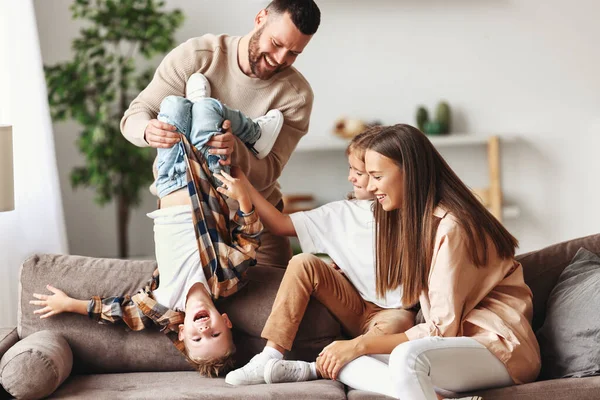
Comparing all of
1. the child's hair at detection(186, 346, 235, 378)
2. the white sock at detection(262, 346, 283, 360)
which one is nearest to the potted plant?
the child's hair at detection(186, 346, 235, 378)

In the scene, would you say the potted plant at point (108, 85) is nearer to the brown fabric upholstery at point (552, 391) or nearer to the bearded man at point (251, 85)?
the bearded man at point (251, 85)

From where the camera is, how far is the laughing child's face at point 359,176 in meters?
2.44

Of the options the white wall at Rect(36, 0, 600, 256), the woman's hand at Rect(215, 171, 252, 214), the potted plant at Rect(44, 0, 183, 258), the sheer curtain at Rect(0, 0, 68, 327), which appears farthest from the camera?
the white wall at Rect(36, 0, 600, 256)

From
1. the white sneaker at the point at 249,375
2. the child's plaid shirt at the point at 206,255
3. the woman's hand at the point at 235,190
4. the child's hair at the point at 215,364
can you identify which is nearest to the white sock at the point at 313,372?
the white sneaker at the point at 249,375

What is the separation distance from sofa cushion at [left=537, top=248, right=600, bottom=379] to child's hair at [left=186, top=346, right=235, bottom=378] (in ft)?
3.14

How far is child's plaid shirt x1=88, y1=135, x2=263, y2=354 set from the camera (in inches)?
96.3

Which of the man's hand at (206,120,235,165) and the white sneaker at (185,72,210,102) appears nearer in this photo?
the man's hand at (206,120,235,165)

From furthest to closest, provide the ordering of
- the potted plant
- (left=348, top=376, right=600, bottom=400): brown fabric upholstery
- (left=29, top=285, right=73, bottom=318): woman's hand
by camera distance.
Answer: the potted plant
(left=29, top=285, right=73, bottom=318): woman's hand
(left=348, top=376, right=600, bottom=400): brown fabric upholstery

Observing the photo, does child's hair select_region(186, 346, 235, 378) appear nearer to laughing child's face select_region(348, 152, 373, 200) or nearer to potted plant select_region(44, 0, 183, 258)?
laughing child's face select_region(348, 152, 373, 200)

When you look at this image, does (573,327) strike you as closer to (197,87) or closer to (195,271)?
(195,271)

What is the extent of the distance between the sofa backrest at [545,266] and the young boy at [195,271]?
2.99 feet

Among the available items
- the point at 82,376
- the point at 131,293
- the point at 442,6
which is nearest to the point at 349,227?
the point at 131,293

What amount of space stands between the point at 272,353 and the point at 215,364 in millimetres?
189

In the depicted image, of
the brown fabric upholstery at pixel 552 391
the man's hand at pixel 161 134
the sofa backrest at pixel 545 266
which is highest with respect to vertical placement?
the man's hand at pixel 161 134
